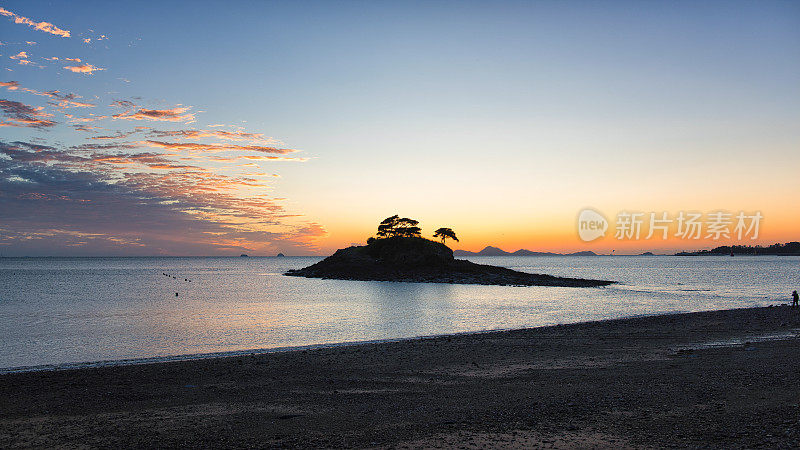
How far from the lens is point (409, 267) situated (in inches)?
4146

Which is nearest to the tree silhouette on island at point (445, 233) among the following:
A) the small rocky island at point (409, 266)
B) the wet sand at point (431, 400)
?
the small rocky island at point (409, 266)

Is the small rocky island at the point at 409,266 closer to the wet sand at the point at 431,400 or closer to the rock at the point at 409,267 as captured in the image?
the rock at the point at 409,267

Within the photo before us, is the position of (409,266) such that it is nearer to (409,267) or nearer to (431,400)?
(409,267)

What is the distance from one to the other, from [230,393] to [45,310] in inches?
→ 1510

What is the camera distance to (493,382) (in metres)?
14.4

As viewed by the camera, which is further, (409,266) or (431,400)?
(409,266)

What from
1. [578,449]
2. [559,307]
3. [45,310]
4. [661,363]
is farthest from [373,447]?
[45,310]

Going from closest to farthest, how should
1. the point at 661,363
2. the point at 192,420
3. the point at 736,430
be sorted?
the point at 736,430
the point at 192,420
the point at 661,363

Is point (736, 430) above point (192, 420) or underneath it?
above

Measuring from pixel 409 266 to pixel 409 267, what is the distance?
0.36 m

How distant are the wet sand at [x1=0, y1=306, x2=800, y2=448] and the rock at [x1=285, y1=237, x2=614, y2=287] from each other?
230 ft

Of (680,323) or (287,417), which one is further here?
(680,323)

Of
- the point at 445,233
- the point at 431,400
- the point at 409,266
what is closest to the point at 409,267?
the point at 409,266

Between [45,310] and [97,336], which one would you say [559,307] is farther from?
[45,310]
